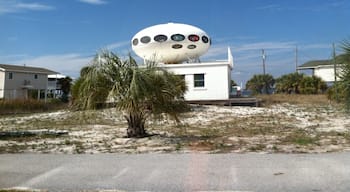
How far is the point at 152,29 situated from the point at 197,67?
20.4ft

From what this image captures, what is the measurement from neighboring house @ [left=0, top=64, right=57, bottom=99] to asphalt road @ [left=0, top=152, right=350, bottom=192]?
4486cm

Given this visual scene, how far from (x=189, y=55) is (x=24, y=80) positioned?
32.1 meters

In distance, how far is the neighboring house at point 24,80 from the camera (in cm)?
5372

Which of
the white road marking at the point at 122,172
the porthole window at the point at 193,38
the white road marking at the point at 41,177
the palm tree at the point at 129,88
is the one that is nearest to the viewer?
the white road marking at the point at 41,177

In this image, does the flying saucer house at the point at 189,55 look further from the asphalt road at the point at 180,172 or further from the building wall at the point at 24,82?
the building wall at the point at 24,82

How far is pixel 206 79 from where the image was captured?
3300cm

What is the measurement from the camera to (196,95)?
1303 inches

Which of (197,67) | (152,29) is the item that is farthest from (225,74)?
(152,29)

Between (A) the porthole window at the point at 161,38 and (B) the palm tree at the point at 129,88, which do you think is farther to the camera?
(A) the porthole window at the point at 161,38

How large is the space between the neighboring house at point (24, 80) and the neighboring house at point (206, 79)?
84.4 ft

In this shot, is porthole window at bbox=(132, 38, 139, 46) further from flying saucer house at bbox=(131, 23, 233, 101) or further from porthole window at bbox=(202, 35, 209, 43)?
porthole window at bbox=(202, 35, 209, 43)

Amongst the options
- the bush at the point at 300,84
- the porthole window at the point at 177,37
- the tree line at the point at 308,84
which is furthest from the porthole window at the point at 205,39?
the bush at the point at 300,84

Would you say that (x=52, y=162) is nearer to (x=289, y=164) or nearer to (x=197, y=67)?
(x=289, y=164)

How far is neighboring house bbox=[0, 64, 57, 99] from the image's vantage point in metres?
53.7
